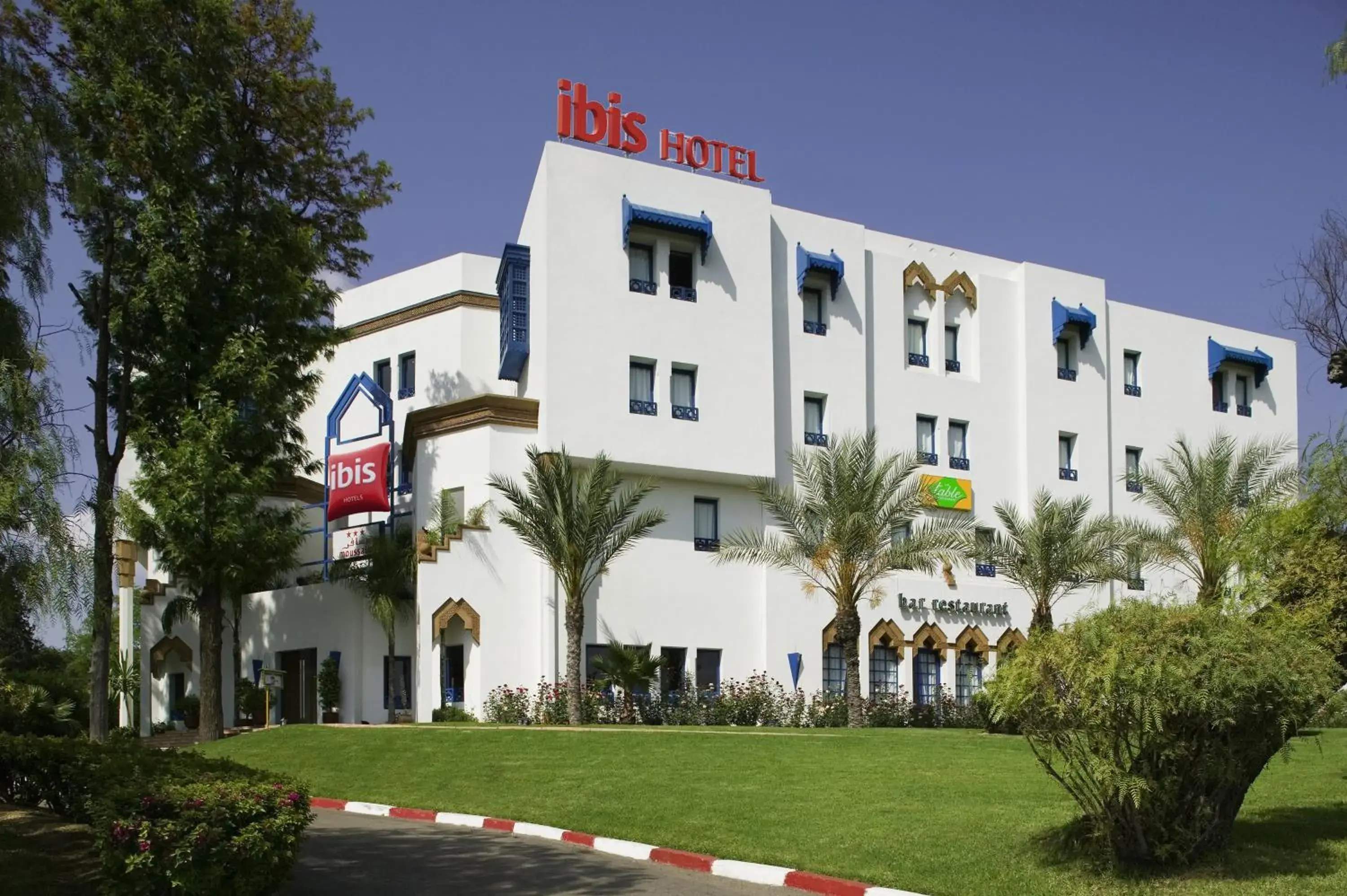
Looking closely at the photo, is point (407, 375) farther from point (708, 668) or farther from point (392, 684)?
point (708, 668)

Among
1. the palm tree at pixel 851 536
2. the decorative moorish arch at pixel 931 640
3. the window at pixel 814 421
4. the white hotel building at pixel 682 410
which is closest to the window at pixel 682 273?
the white hotel building at pixel 682 410

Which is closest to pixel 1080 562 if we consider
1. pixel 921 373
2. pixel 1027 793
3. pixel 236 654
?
pixel 921 373

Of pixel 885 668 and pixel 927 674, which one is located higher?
pixel 885 668

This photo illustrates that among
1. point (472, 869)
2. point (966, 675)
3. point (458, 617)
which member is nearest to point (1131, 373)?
point (966, 675)

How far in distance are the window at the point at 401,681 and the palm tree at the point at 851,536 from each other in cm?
875

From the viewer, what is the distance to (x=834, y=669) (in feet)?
120

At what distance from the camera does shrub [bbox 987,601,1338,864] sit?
9.91 meters

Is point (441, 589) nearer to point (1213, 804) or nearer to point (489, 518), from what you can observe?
point (489, 518)

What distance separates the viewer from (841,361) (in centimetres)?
3812

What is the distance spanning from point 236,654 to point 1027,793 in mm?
25745

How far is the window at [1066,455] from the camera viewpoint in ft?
140

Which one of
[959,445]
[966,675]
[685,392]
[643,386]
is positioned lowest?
[966,675]

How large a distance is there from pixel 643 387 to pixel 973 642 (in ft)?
43.5

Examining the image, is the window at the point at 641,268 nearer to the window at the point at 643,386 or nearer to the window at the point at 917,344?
the window at the point at 643,386
